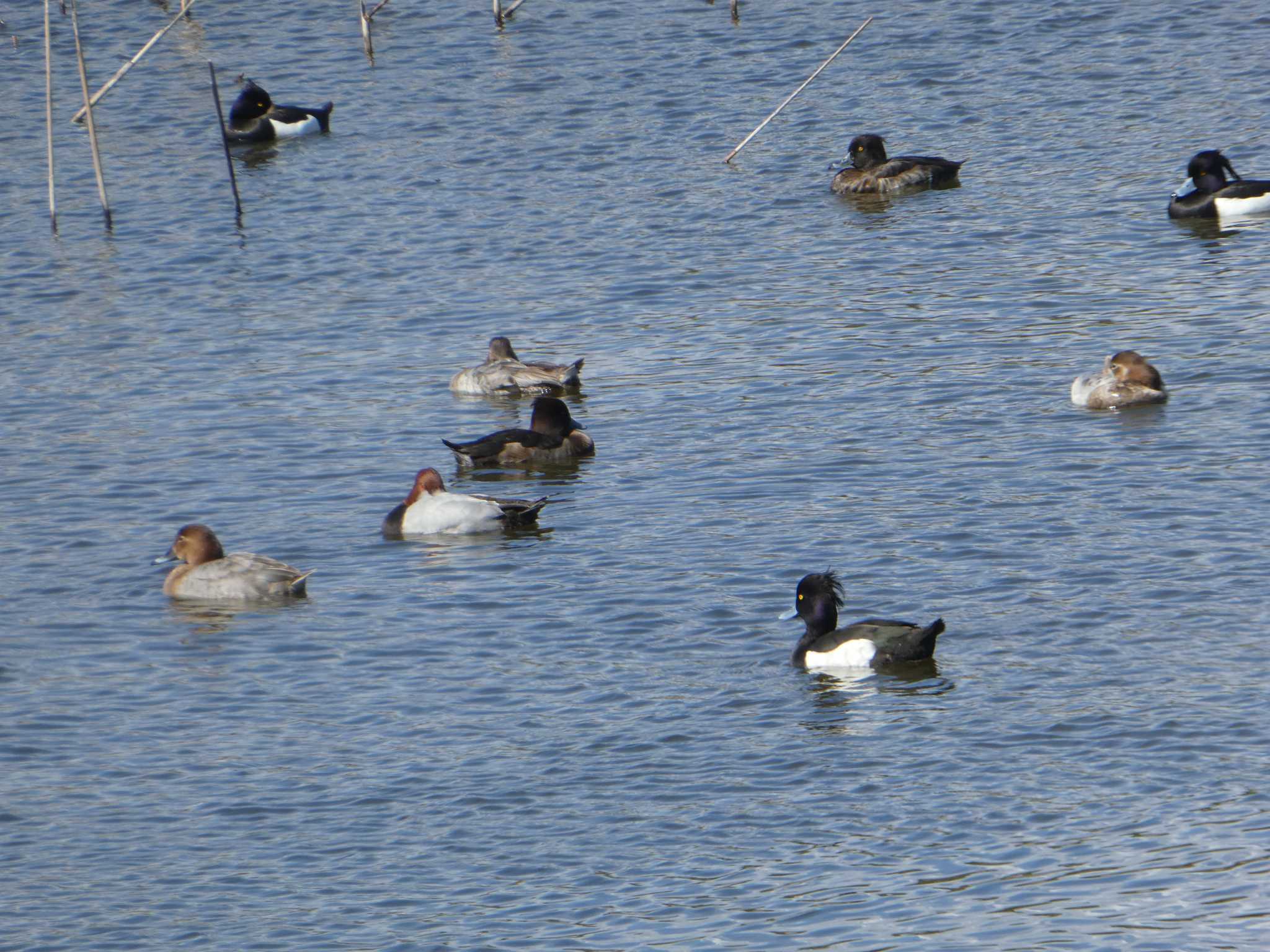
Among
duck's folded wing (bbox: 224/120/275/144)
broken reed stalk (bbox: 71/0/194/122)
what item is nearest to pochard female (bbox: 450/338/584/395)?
broken reed stalk (bbox: 71/0/194/122)

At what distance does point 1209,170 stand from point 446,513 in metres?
12.2

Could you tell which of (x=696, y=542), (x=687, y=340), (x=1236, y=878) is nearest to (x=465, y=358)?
(x=687, y=340)

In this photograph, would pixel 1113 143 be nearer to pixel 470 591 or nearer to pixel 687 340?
pixel 687 340

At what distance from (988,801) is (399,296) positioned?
1464 centimetres

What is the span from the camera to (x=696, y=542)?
16.3 metres

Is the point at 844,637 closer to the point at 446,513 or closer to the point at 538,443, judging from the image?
the point at 446,513

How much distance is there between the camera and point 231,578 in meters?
15.9

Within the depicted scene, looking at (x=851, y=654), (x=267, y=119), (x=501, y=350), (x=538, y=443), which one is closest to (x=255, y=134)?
(x=267, y=119)

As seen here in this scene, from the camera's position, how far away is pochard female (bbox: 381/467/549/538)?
17094 mm

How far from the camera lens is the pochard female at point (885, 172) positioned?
90.6 ft

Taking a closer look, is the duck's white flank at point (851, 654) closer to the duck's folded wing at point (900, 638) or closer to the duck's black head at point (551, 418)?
the duck's folded wing at point (900, 638)

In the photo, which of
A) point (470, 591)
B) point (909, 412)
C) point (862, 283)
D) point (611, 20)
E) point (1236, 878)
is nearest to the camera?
point (1236, 878)

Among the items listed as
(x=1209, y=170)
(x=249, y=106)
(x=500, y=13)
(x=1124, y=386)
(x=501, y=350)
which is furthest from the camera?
(x=500, y=13)

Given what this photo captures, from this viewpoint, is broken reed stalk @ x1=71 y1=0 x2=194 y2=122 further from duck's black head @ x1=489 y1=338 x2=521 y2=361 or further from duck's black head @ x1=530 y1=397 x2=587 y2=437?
duck's black head @ x1=530 y1=397 x2=587 y2=437
